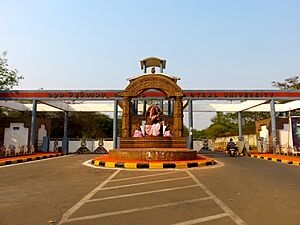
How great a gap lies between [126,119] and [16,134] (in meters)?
12.4

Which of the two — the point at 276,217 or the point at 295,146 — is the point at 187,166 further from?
the point at 295,146

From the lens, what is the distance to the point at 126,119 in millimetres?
14883

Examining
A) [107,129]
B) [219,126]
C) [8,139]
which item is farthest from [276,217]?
[219,126]

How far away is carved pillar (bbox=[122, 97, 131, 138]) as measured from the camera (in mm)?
14742

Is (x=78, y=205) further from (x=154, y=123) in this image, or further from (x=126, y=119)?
(x=154, y=123)

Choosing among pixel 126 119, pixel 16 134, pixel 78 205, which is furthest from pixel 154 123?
pixel 16 134

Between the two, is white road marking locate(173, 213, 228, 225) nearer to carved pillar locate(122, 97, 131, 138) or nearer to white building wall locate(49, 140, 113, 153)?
carved pillar locate(122, 97, 131, 138)

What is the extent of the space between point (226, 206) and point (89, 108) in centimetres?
2115

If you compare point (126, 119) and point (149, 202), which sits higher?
point (126, 119)

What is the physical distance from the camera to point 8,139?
2144 centimetres

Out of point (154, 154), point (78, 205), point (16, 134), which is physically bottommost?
point (78, 205)

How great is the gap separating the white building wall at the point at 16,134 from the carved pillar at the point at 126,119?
37.4 feet

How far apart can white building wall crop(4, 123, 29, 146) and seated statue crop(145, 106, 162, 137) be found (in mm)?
12105

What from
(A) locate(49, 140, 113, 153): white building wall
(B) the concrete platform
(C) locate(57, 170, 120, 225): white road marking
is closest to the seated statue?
(B) the concrete platform
